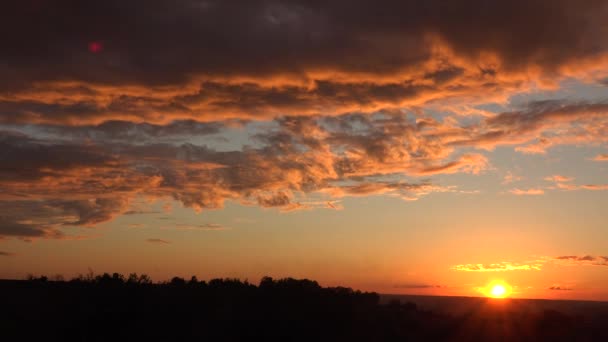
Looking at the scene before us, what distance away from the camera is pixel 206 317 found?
28266mm

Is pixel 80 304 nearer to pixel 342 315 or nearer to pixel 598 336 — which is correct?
pixel 342 315

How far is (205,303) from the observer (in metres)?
30.5

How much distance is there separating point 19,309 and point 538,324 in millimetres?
29878

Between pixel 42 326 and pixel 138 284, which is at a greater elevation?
pixel 138 284

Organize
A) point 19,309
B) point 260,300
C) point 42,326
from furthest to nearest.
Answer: point 260,300, point 19,309, point 42,326

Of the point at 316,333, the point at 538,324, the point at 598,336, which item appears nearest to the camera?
the point at 316,333

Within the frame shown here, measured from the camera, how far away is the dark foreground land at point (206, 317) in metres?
25.0

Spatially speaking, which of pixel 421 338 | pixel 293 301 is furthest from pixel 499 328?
pixel 293 301

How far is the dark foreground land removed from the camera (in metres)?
25.0

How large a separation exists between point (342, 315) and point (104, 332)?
13103 mm

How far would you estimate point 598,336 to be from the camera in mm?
38844

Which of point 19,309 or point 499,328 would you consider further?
point 499,328

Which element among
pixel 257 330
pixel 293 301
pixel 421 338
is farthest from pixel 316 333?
pixel 421 338

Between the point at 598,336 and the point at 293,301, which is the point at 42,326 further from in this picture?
the point at 598,336
